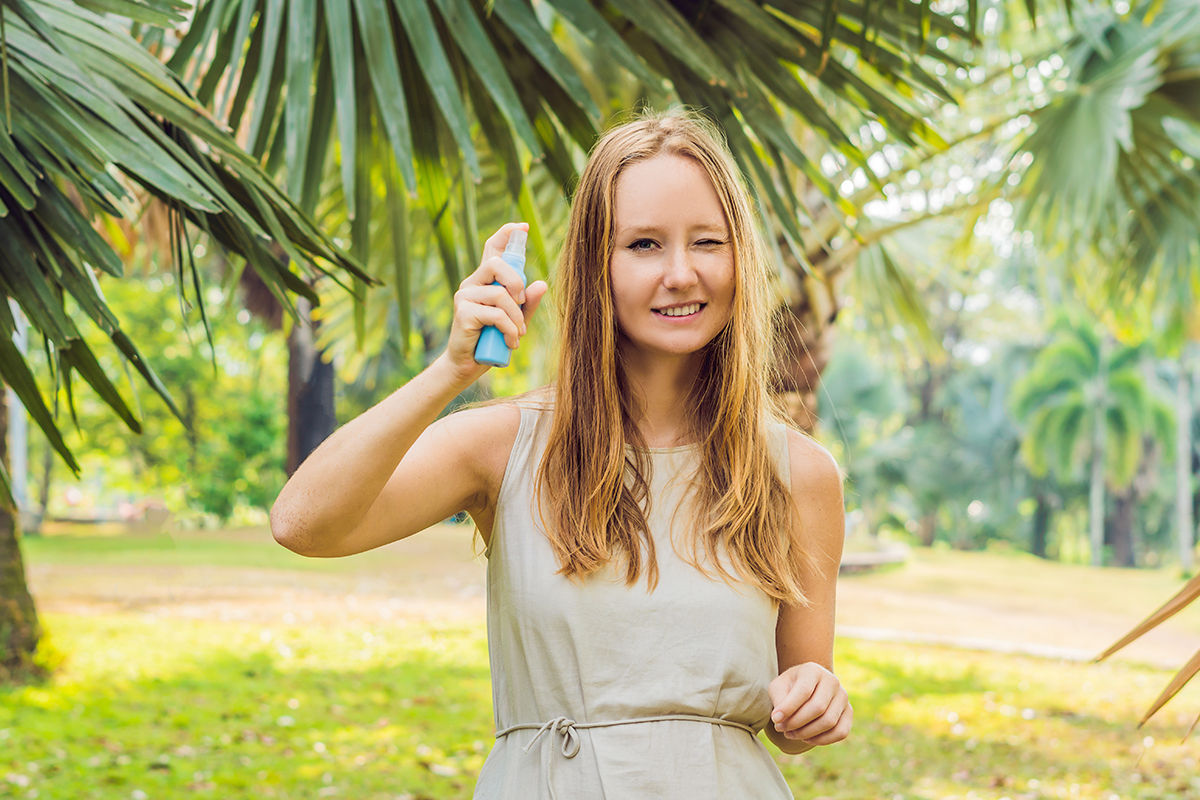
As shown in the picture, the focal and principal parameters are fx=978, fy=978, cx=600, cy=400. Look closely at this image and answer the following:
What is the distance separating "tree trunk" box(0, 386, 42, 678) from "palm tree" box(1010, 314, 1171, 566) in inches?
1024

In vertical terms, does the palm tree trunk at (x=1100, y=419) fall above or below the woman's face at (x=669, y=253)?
→ below

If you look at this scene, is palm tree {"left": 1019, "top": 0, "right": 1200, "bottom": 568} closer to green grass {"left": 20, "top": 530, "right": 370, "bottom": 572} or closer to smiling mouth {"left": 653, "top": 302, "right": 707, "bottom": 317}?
smiling mouth {"left": 653, "top": 302, "right": 707, "bottom": 317}

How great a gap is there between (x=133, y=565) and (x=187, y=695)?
24.0ft

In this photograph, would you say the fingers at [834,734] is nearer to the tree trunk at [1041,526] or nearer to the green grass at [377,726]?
the green grass at [377,726]

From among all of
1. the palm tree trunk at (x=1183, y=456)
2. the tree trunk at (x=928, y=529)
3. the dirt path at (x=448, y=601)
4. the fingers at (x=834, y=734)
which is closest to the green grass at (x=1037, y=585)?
the dirt path at (x=448, y=601)

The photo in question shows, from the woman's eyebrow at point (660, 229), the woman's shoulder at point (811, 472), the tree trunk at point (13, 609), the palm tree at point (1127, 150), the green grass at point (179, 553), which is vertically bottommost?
the green grass at point (179, 553)

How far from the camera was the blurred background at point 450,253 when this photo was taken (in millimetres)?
1719

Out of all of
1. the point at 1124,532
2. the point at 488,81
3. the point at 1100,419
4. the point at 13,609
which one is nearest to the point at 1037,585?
the point at 1100,419

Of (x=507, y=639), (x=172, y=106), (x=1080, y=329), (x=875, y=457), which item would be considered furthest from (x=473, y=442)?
(x=1080, y=329)

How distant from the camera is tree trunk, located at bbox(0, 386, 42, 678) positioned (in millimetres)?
5270

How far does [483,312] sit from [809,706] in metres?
0.64

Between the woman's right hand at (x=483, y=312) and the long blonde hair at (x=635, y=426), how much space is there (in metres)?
0.22

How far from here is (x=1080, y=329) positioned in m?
26.3

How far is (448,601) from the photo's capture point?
10375 mm
